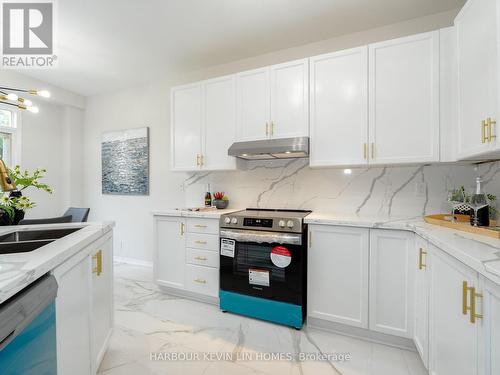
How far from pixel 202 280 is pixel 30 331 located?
181cm

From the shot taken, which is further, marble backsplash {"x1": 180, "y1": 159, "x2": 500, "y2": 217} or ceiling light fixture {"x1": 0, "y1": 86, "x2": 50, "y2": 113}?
marble backsplash {"x1": 180, "y1": 159, "x2": 500, "y2": 217}

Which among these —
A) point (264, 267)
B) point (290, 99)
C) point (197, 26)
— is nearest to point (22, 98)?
point (197, 26)

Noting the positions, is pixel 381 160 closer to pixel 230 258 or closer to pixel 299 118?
pixel 299 118

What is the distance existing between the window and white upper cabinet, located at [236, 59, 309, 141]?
134 inches

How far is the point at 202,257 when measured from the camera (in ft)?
8.29

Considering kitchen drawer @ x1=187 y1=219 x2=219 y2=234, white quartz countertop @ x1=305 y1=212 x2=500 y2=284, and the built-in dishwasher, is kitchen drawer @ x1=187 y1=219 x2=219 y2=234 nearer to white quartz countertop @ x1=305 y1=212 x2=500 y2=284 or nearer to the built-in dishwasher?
white quartz countertop @ x1=305 y1=212 x2=500 y2=284

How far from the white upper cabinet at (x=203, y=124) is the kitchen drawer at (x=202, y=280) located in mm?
1101

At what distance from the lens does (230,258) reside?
229 cm

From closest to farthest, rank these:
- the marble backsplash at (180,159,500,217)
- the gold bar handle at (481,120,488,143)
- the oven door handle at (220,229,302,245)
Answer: the gold bar handle at (481,120,488,143) → the oven door handle at (220,229,302,245) → the marble backsplash at (180,159,500,217)

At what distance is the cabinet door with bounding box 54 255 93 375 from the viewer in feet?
3.35

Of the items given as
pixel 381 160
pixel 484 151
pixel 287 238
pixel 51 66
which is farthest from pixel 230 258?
pixel 51 66

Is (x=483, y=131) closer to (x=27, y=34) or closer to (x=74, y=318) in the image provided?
(x=74, y=318)

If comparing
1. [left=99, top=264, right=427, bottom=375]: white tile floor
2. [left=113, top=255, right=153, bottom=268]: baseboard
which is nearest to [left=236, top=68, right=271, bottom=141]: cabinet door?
[left=99, top=264, right=427, bottom=375]: white tile floor

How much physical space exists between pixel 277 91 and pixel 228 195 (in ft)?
4.47
